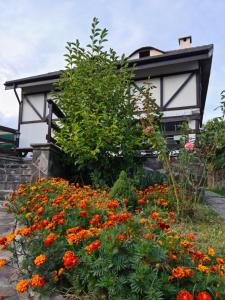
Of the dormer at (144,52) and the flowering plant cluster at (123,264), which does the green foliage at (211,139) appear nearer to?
the flowering plant cluster at (123,264)

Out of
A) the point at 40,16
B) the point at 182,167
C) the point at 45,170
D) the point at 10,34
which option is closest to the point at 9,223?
the point at 45,170

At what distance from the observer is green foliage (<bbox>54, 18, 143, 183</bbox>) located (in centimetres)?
455

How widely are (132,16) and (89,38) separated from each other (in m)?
1.40

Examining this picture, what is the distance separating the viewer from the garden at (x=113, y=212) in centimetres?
127

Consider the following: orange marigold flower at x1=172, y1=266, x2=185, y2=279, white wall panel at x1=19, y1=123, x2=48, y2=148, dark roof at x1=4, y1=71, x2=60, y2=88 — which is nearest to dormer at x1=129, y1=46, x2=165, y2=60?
dark roof at x1=4, y1=71, x2=60, y2=88

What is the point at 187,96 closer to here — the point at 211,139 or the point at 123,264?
the point at 211,139

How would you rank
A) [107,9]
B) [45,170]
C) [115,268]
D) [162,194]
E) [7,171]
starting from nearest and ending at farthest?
[115,268] < [162,194] < [45,170] < [107,9] < [7,171]

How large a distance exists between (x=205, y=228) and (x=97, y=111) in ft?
8.83

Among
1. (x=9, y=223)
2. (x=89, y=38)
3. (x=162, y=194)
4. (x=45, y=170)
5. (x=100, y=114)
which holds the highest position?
(x=89, y=38)

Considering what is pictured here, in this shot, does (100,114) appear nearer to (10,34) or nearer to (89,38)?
(89,38)

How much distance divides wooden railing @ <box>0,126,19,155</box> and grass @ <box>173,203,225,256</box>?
8.40 meters

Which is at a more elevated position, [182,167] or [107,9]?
[107,9]

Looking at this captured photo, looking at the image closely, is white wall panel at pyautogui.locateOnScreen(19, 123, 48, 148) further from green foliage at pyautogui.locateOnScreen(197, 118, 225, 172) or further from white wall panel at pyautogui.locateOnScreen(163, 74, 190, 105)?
green foliage at pyautogui.locateOnScreen(197, 118, 225, 172)

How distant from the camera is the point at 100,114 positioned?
15.6 feet
